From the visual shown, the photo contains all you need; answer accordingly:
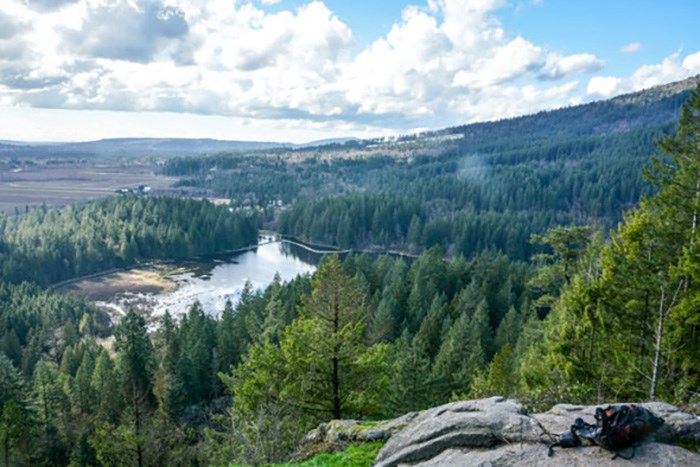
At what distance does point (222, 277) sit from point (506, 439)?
4524 inches

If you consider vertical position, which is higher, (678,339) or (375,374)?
(678,339)

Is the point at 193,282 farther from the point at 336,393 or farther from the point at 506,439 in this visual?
the point at 506,439

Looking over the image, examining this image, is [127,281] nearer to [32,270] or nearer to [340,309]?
[32,270]

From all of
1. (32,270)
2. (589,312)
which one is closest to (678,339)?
(589,312)

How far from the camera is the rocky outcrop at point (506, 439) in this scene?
920cm

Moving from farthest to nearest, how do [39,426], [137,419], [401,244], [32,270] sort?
[401,244], [32,270], [39,426], [137,419]

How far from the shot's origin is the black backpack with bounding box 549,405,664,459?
919 cm

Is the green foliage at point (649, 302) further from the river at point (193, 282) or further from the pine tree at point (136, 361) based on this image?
the river at point (193, 282)

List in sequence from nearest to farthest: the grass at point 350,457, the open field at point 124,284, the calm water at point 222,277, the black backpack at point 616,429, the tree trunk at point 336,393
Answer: the black backpack at point 616,429, the grass at point 350,457, the tree trunk at point 336,393, the calm water at point 222,277, the open field at point 124,284

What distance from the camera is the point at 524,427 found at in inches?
411

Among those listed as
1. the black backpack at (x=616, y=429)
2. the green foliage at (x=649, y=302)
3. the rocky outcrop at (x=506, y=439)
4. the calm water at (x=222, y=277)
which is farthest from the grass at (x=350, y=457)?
the calm water at (x=222, y=277)

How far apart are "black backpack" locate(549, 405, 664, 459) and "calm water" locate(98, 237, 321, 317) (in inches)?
3372

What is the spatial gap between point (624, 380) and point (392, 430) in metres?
11.0

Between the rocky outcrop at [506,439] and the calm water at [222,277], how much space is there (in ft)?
272
